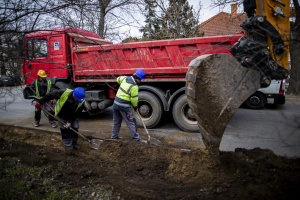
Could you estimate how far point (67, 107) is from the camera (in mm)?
4121

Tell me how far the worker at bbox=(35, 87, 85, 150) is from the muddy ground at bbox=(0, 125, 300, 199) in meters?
0.34

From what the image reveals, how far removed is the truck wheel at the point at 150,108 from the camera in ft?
17.8

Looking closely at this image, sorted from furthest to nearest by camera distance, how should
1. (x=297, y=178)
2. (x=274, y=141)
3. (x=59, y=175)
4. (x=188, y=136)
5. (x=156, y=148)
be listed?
(x=188, y=136) → (x=274, y=141) → (x=156, y=148) → (x=59, y=175) → (x=297, y=178)

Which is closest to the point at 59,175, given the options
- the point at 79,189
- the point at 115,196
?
the point at 79,189

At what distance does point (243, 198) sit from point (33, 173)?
3.06 m

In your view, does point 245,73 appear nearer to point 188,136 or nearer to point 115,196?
point 115,196

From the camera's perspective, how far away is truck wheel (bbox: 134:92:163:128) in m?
5.44

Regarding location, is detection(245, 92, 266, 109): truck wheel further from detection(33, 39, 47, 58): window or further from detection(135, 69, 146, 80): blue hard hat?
detection(33, 39, 47, 58): window

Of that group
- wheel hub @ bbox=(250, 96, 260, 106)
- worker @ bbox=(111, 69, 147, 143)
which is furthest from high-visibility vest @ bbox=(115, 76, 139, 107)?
wheel hub @ bbox=(250, 96, 260, 106)

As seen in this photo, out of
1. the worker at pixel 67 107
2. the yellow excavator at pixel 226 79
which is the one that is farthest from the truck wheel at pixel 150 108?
the yellow excavator at pixel 226 79

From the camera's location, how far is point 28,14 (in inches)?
125

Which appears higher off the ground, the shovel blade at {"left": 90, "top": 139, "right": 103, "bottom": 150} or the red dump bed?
the red dump bed

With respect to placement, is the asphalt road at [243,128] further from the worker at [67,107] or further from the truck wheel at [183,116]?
the worker at [67,107]

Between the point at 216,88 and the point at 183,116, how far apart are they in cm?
291
